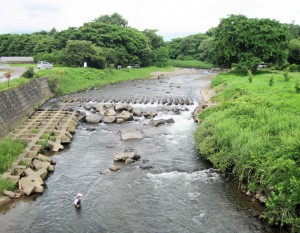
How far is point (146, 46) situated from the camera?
9250cm

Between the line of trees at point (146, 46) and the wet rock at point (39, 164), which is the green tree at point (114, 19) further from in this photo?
the wet rock at point (39, 164)

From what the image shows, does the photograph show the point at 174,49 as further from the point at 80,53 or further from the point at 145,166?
the point at 145,166

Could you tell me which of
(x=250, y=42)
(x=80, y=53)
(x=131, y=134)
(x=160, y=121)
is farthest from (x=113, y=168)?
(x=80, y=53)

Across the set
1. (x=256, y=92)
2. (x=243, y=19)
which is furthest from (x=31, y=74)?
(x=243, y=19)

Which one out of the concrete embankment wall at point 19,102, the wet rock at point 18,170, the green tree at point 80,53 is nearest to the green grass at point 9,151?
the wet rock at point 18,170

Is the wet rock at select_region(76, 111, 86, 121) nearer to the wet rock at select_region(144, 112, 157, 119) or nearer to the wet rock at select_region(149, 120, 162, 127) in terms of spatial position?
the wet rock at select_region(144, 112, 157, 119)

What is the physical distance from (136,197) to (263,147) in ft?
26.1

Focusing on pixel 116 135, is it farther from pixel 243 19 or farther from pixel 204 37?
pixel 204 37

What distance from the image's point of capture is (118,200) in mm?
18172

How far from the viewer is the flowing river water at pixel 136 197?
15828 mm

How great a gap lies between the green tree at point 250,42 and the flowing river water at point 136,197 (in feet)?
122

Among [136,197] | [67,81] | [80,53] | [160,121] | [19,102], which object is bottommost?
[136,197]

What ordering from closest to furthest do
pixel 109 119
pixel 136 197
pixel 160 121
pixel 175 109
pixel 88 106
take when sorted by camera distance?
1. pixel 136 197
2. pixel 160 121
3. pixel 109 119
4. pixel 175 109
5. pixel 88 106

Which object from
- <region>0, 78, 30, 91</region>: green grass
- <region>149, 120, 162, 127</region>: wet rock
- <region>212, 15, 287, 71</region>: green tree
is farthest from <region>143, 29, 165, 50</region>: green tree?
<region>149, 120, 162, 127</region>: wet rock
